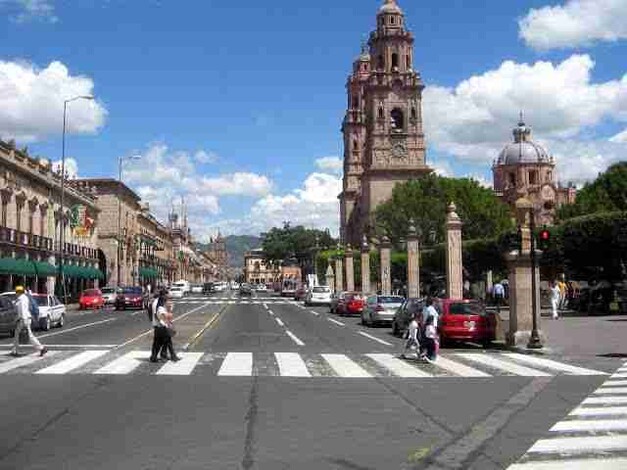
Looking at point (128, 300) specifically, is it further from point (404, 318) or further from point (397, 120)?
point (397, 120)

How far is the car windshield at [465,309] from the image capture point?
24.5 meters

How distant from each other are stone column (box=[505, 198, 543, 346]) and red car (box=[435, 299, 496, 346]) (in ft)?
2.20

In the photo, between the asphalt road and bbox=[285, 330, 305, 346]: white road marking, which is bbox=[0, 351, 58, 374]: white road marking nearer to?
the asphalt road

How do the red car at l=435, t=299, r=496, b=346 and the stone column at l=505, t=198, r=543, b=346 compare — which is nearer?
the stone column at l=505, t=198, r=543, b=346

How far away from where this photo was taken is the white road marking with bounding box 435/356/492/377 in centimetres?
1677

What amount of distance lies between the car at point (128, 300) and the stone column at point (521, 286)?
118ft

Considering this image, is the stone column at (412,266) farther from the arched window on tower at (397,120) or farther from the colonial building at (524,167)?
the colonial building at (524,167)

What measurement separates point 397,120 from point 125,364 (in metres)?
94.3

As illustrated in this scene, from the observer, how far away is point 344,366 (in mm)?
18047

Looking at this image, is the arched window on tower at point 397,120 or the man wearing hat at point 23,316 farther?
the arched window on tower at point 397,120

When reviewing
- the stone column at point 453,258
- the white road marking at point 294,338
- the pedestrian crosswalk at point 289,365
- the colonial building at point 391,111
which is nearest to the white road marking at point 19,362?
the pedestrian crosswalk at point 289,365

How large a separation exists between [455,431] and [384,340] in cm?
1701

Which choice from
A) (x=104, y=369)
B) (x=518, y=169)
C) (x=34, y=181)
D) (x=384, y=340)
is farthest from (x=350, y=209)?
(x=104, y=369)

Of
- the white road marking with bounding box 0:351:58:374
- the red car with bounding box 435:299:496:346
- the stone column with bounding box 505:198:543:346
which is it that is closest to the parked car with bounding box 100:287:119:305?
the red car with bounding box 435:299:496:346
